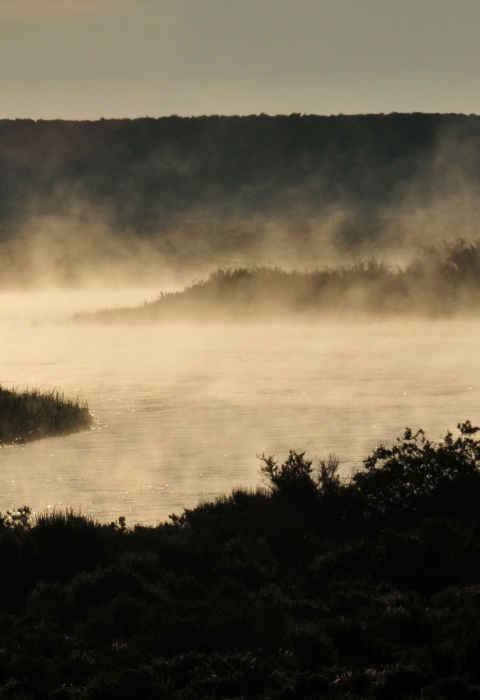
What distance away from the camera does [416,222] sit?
4176 inches

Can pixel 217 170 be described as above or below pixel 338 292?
above

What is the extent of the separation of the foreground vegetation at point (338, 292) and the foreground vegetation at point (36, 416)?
38.2 metres

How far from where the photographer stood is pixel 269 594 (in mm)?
12570

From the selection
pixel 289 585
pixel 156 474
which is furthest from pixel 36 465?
pixel 289 585

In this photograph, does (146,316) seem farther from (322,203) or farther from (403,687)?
(403,687)

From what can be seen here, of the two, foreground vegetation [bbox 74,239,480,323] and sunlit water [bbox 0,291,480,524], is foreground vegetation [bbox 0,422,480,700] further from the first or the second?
foreground vegetation [bbox 74,239,480,323]

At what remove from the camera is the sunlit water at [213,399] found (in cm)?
2159

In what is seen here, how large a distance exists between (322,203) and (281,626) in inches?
4375

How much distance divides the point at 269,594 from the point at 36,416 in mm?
18576

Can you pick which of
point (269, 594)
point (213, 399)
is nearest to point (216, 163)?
point (213, 399)

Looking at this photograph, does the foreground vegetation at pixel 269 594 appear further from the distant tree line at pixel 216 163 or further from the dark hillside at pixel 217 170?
the distant tree line at pixel 216 163

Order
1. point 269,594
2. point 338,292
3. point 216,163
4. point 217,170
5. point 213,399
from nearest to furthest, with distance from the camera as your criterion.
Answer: point 269,594 → point 213,399 → point 338,292 → point 216,163 → point 217,170

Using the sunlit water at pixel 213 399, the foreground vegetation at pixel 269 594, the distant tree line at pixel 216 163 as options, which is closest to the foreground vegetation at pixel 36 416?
the sunlit water at pixel 213 399

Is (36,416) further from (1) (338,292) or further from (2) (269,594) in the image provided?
(1) (338,292)
